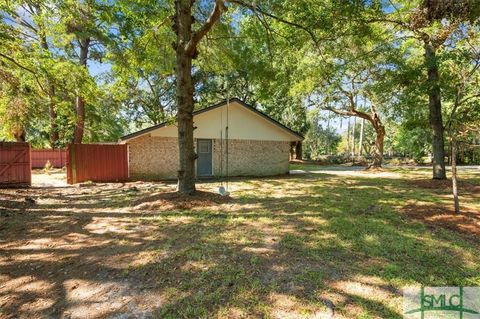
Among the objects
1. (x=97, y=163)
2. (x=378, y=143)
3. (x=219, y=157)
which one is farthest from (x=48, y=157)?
(x=378, y=143)

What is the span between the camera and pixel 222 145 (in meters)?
14.7

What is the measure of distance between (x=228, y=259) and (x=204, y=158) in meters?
11.0

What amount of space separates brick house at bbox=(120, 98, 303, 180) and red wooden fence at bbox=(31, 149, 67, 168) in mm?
13866

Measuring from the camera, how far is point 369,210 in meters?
6.61

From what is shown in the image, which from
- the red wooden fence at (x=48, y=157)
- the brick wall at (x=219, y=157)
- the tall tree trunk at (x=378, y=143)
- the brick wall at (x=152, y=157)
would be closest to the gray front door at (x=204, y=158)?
the brick wall at (x=219, y=157)

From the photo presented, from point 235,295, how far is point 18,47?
10050mm

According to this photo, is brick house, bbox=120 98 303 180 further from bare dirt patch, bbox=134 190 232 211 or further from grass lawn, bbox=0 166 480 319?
grass lawn, bbox=0 166 480 319

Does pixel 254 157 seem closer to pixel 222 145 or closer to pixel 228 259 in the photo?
pixel 222 145

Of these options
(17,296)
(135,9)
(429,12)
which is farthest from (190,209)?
(429,12)

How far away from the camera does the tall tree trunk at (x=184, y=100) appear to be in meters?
7.44

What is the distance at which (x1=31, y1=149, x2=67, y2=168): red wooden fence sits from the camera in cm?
2295

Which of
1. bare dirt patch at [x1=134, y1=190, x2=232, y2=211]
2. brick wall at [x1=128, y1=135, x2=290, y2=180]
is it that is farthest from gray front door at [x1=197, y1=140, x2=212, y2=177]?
bare dirt patch at [x1=134, y1=190, x2=232, y2=211]

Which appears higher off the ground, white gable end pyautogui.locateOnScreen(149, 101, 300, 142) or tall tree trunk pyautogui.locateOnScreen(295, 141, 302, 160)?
white gable end pyautogui.locateOnScreen(149, 101, 300, 142)

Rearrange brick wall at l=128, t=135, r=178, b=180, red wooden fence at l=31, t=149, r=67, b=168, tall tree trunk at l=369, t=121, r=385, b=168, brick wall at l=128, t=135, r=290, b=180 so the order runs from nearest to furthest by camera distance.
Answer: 1. brick wall at l=128, t=135, r=178, b=180
2. brick wall at l=128, t=135, r=290, b=180
3. tall tree trunk at l=369, t=121, r=385, b=168
4. red wooden fence at l=31, t=149, r=67, b=168
